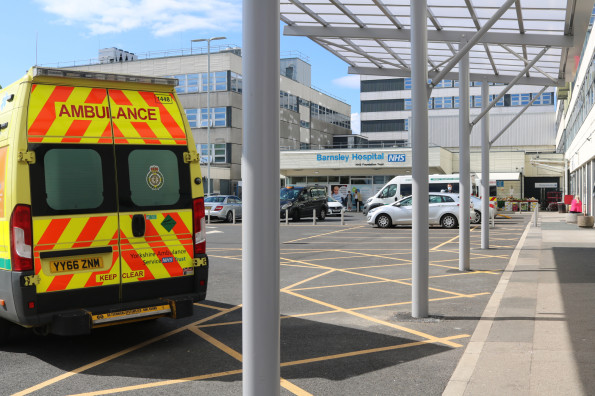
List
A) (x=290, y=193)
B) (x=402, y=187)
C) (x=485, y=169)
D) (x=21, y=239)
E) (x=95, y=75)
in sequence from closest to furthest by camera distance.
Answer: (x=21, y=239) → (x=95, y=75) → (x=485, y=169) → (x=290, y=193) → (x=402, y=187)

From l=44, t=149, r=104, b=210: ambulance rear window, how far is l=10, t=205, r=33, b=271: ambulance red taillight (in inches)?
10.4

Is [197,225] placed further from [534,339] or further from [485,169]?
[485,169]

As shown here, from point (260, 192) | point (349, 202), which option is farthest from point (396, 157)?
point (260, 192)

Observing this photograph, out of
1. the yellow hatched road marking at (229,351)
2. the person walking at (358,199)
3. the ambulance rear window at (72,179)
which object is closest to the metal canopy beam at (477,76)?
the yellow hatched road marking at (229,351)

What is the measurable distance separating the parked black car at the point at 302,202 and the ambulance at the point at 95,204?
23.4 metres

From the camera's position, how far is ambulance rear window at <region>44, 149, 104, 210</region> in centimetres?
588

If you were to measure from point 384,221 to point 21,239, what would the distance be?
831 inches

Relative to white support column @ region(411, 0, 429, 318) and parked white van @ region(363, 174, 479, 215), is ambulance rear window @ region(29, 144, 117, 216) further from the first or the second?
parked white van @ region(363, 174, 479, 215)

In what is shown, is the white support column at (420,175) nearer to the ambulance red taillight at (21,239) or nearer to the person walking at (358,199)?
the ambulance red taillight at (21,239)

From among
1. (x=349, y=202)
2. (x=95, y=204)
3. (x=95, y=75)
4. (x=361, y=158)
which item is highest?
(x=361, y=158)

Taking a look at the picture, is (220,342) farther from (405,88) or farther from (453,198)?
(405,88)

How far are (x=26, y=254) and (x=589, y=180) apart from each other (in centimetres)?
2611

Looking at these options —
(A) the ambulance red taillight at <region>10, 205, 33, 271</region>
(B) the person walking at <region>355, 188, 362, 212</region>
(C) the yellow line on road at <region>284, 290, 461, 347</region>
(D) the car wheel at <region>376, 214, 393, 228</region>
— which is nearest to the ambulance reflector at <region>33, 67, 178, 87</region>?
(A) the ambulance red taillight at <region>10, 205, 33, 271</region>

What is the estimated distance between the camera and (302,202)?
3147 centimetres
